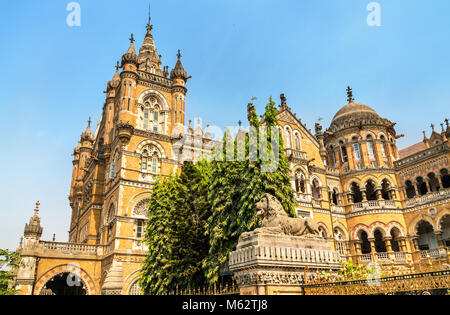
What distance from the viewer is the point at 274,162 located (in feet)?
55.6

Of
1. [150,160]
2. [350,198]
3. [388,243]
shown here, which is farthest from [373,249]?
[150,160]

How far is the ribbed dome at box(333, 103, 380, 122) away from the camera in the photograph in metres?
33.8

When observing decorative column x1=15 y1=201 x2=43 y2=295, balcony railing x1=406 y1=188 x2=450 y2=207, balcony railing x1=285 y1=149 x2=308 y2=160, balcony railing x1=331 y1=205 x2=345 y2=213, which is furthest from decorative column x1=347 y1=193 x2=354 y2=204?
decorative column x1=15 y1=201 x2=43 y2=295

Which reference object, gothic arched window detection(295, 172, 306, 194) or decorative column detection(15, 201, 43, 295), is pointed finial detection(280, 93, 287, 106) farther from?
decorative column detection(15, 201, 43, 295)

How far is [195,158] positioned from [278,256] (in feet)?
76.7

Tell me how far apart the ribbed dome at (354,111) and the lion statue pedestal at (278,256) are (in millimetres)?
28857

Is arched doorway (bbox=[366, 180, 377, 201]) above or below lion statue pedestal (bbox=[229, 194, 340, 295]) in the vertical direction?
above

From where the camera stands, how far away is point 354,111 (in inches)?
1352

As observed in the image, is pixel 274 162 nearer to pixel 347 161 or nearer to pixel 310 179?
pixel 310 179

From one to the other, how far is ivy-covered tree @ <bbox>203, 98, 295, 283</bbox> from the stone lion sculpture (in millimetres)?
7672

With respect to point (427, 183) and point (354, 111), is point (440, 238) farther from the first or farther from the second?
point (354, 111)

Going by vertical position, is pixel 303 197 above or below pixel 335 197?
A: below
